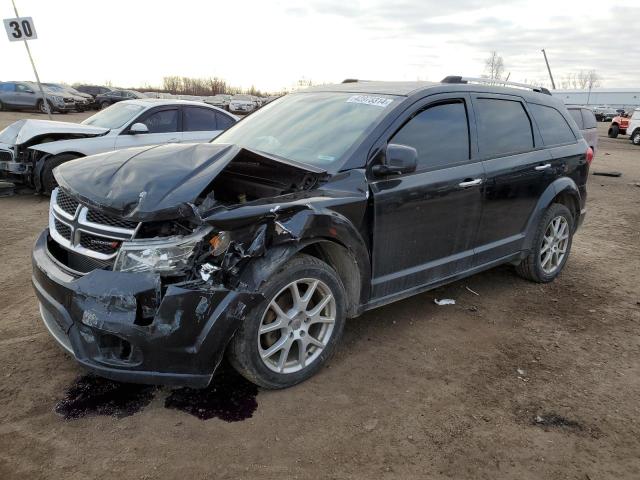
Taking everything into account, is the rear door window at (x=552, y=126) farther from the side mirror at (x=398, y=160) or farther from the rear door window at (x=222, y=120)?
the rear door window at (x=222, y=120)

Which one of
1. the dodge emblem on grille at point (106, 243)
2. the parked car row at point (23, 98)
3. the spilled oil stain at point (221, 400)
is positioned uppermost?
the dodge emblem on grille at point (106, 243)

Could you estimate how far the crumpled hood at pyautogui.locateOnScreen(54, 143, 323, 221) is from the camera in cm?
267

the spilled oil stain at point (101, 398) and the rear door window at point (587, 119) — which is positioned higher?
the spilled oil stain at point (101, 398)

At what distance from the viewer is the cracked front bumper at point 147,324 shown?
8.45 ft

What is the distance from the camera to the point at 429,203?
12.2ft

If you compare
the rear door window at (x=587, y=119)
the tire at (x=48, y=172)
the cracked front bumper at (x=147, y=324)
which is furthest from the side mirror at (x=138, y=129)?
the rear door window at (x=587, y=119)

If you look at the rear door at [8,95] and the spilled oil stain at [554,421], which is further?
the rear door at [8,95]

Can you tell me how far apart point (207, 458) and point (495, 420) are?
5.35 ft

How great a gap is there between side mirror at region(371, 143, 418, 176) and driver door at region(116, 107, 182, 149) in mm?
5771

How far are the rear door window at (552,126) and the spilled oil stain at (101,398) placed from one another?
13.6 ft

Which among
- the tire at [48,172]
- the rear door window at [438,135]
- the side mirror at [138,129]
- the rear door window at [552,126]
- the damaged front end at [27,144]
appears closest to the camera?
the rear door window at [438,135]

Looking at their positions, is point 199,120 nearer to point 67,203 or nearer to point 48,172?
point 48,172

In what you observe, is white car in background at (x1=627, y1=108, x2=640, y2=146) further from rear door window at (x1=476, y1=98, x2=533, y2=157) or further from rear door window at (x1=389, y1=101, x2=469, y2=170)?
rear door window at (x1=389, y1=101, x2=469, y2=170)

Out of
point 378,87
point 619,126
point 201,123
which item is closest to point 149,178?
point 378,87
